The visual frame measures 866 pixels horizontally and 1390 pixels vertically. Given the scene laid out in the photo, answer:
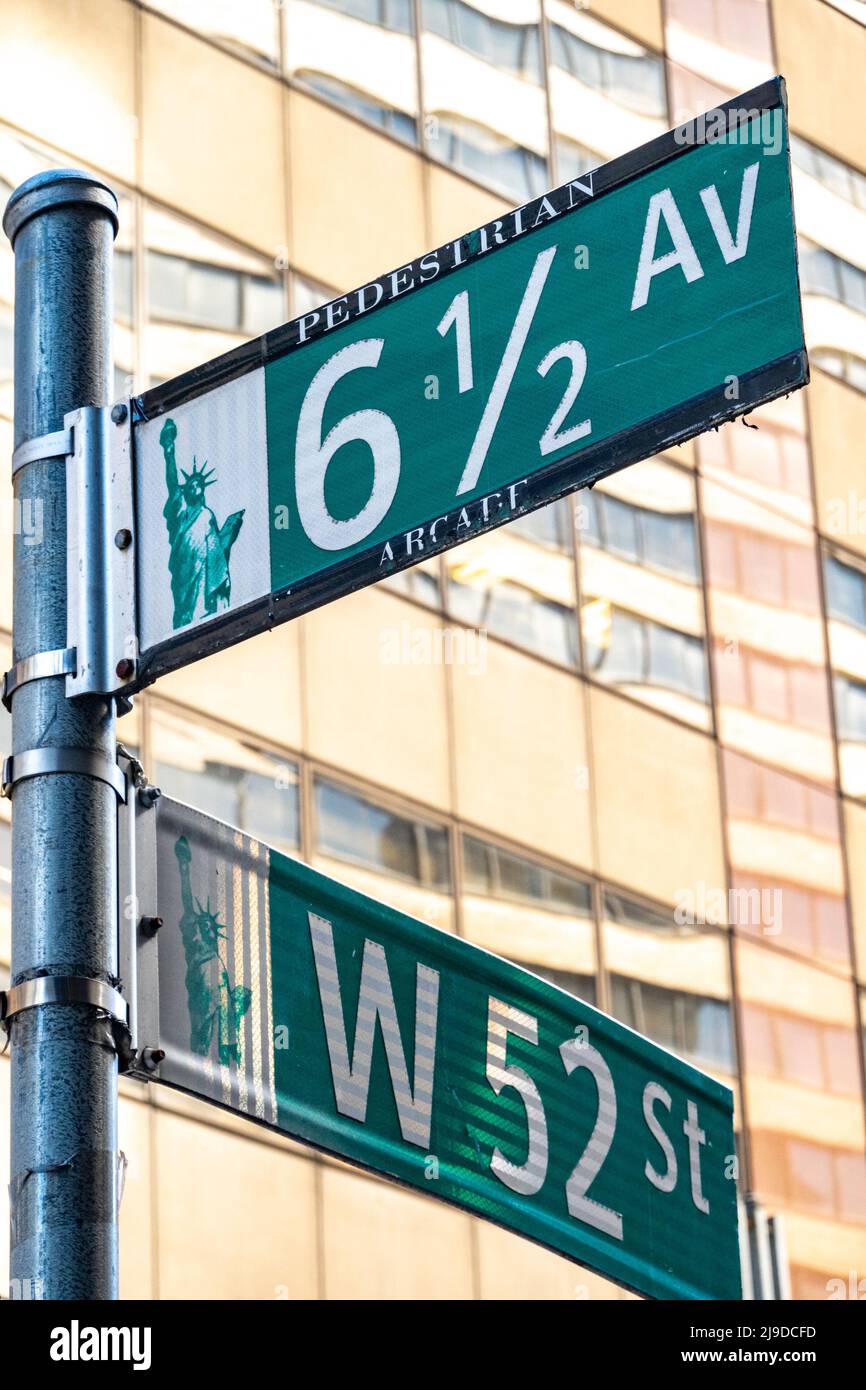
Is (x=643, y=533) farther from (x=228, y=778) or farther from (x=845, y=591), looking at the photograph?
(x=228, y=778)

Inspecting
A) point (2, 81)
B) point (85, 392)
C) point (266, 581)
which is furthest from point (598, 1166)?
point (2, 81)

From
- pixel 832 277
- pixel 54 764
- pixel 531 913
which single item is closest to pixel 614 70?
pixel 832 277

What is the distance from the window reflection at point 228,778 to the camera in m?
15.1

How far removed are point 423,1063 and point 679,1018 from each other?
564 inches

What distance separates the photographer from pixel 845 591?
Answer: 21.2 metres

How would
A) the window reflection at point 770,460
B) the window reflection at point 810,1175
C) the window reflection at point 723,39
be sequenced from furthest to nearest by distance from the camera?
1. the window reflection at point 723,39
2. the window reflection at point 770,460
3. the window reflection at point 810,1175

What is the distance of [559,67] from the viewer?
19609 millimetres

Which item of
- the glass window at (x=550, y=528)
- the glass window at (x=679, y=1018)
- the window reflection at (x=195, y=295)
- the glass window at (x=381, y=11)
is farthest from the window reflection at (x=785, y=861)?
the glass window at (x=381, y=11)

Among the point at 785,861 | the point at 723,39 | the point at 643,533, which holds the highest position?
the point at 723,39

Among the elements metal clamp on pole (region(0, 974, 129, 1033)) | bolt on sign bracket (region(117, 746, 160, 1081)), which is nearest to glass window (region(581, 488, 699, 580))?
bolt on sign bracket (region(117, 746, 160, 1081))

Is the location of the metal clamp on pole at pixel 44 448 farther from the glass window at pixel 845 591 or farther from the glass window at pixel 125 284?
the glass window at pixel 845 591

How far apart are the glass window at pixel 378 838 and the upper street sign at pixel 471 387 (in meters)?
12.2
